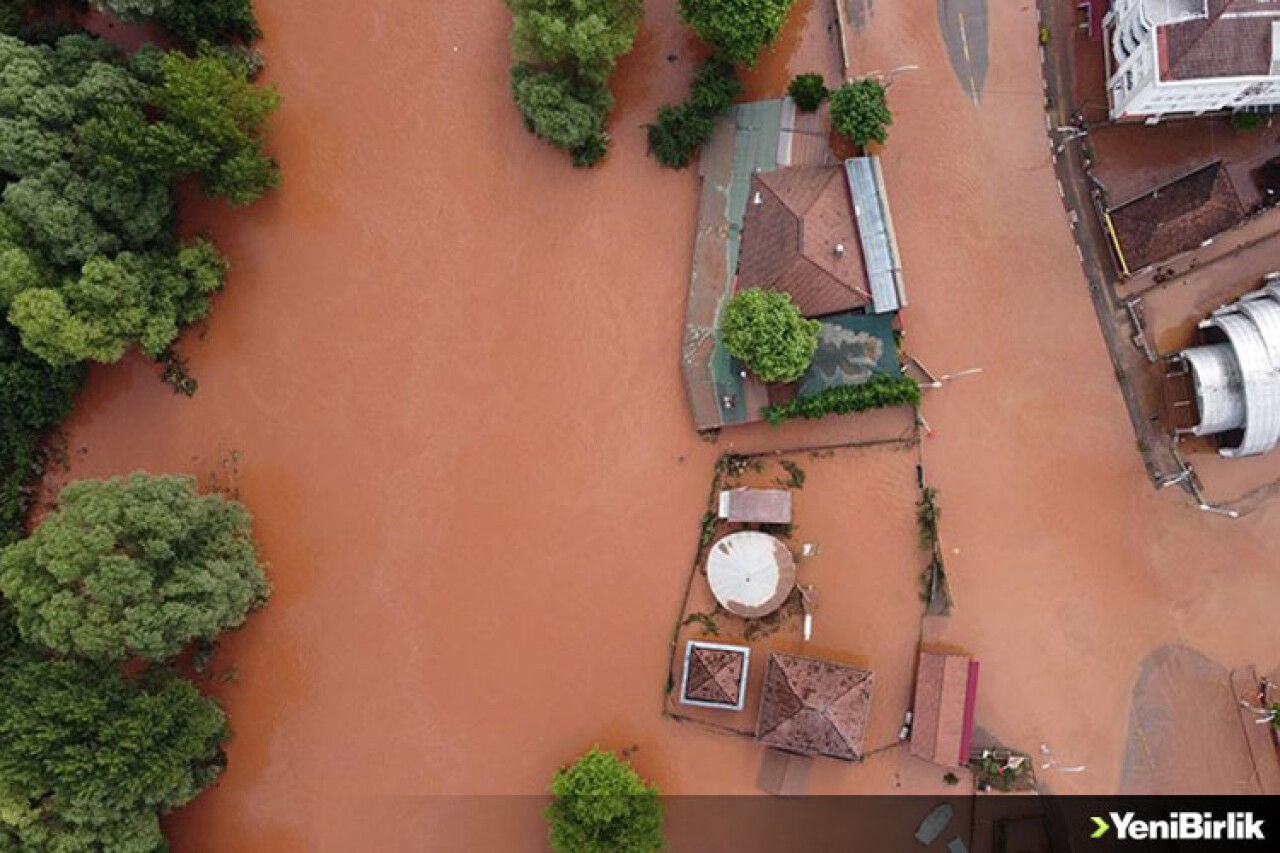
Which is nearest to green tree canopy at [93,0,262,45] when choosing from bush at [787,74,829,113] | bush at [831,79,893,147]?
bush at [787,74,829,113]

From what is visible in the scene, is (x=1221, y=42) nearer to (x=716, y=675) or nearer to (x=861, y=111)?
(x=861, y=111)

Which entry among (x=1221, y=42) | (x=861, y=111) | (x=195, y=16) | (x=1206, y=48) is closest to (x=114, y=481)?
(x=195, y=16)

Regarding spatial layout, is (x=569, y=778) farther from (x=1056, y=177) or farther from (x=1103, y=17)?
(x=1103, y=17)

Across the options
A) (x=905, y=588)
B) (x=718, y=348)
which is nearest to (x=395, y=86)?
(x=718, y=348)

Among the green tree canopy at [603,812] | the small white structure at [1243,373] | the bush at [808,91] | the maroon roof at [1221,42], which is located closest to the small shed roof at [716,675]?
the green tree canopy at [603,812]

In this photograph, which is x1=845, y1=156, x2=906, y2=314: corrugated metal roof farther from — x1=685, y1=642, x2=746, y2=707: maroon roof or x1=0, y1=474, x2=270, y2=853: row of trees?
Answer: x1=0, y1=474, x2=270, y2=853: row of trees

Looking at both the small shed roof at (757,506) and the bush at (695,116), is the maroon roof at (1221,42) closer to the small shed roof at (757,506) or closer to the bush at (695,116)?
the bush at (695,116)
